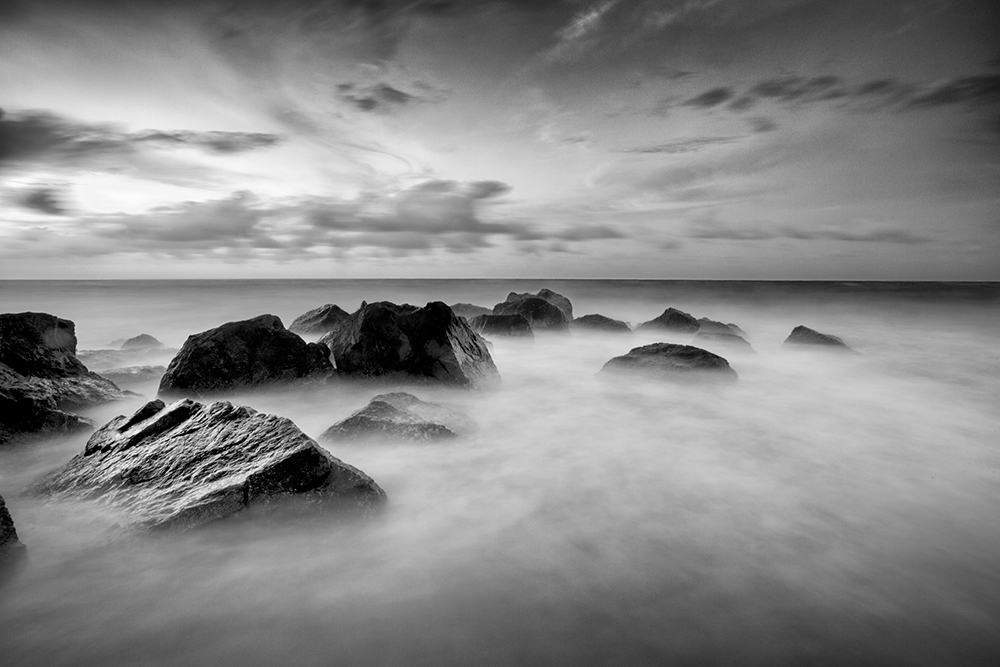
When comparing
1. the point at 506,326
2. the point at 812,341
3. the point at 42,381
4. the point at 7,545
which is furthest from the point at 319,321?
the point at 812,341

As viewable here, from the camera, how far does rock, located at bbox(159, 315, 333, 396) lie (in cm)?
631

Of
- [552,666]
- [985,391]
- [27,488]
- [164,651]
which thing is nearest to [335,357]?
[27,488]

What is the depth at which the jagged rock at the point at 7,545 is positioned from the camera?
273 cm

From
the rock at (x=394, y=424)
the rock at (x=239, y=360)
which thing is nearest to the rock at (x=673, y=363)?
the rock at (x=394, y=424)

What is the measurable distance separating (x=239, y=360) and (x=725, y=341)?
37.2 ft

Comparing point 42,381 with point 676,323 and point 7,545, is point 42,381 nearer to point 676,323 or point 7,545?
point 7,545

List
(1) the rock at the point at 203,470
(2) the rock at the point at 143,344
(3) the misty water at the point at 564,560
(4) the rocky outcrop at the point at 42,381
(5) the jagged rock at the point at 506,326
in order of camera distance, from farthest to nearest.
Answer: (5) the jagged rock at the point at 506,326 < (2) the rock at the point at 143,344 < (4) the rocky outcrop at the point at 42,381 < (1) the rock at the point at 203,470 < (3) the misty water at the point at 564,560

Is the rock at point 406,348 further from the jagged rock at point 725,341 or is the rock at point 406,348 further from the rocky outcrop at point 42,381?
the jagged rock at point 725,341

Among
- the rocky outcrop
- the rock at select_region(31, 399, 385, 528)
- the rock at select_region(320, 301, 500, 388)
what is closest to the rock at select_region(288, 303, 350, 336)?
the rock at select_region(320, 301, 500, 388)

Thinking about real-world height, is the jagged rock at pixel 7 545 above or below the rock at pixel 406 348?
below

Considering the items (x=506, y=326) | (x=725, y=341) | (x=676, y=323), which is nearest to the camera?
(x=725, y=341)

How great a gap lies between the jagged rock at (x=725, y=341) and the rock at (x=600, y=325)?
229cm

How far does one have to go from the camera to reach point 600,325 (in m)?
15.7

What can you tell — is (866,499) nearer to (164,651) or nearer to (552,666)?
(552,666)
